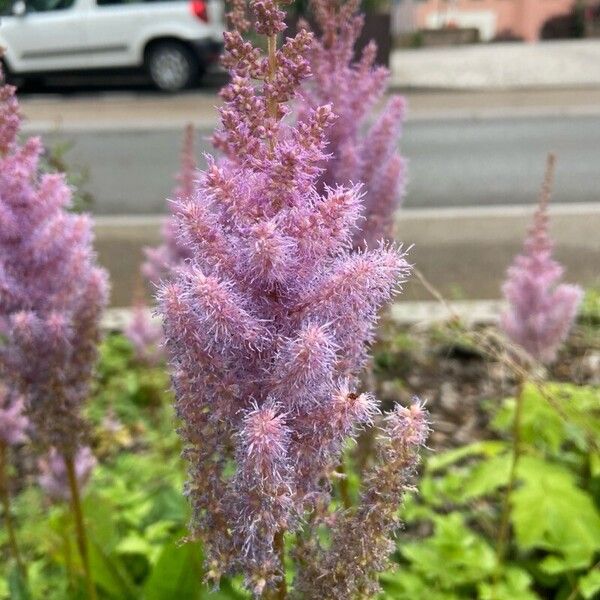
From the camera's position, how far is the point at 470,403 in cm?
464

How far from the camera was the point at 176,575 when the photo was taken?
2.34 meters

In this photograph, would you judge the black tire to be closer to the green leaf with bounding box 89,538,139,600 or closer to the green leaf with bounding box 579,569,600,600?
the green leaf with bounding box 89,538,139,600

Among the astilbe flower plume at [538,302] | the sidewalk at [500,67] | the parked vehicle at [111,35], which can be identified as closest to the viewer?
the astilbe flower plume at [538,302]

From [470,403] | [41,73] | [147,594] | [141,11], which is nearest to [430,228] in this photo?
[470,403]

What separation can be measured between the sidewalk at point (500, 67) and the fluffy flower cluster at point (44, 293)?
16.6 meters

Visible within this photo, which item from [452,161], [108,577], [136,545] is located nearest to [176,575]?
[108,577]

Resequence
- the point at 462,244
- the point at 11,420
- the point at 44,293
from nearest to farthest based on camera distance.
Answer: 1. the point at 44,293
2. the point at 11,420
3. the point at 462,244

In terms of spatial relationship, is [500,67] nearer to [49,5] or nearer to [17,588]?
[49,5]

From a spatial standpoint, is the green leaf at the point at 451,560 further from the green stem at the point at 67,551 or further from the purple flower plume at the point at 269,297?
the purple flower plume at the point at 269,297

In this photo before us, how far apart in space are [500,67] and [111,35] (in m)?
11.3

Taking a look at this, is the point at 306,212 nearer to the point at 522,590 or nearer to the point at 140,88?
the point at 522,590

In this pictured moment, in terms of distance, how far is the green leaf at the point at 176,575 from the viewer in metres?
2.33

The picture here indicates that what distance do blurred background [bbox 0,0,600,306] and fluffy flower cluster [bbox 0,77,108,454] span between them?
271cm

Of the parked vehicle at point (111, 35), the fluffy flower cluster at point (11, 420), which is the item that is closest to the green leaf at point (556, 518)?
the fluffy flower cluster at point (11, 420)
